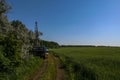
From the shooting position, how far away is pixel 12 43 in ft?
65.8

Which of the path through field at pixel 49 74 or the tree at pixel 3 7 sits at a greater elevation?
the tree at pixel 3 7

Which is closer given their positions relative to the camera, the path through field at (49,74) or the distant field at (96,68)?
the distant field at (96,68)

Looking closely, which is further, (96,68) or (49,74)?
(96,68)

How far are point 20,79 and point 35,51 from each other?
27479 mm

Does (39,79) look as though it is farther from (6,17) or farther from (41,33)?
(41,33)

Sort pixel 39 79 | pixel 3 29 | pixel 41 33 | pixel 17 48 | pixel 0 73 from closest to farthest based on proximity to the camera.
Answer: pixel 0 73, pixel 39 79, pixel 17 48, pixel 3 29, pixel 41 33

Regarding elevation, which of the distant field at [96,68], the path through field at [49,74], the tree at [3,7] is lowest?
the path through field at [49,74]

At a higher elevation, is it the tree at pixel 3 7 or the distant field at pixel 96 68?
the tree at pixel 3 7

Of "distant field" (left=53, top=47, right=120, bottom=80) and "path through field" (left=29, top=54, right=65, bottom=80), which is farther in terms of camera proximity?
"path through field" (left=29, top=54, right=65, bottom=80)

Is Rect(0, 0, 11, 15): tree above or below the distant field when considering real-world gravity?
above

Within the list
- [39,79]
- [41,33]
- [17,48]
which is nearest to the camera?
[39,79]

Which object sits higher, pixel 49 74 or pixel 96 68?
pixel 96 68

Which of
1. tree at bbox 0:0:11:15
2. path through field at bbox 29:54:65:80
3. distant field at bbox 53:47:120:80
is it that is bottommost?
path through field at bbox 29:54:65:80

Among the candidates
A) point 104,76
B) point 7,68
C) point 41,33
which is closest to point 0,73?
point 7,68
